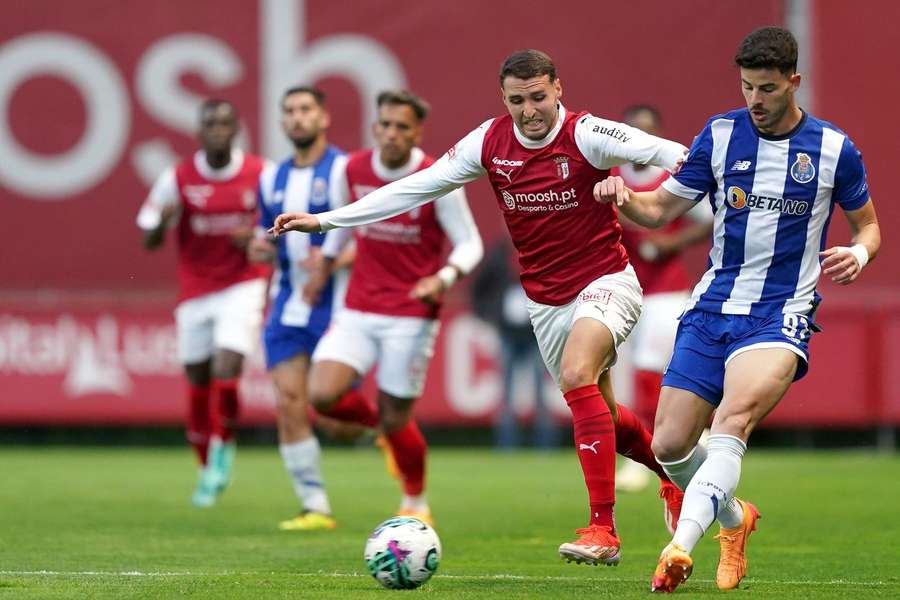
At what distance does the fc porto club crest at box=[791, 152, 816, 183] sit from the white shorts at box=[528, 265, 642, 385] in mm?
1270

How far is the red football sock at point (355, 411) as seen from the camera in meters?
10.7

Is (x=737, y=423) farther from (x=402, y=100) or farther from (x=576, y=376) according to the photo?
(x=402, y=100)

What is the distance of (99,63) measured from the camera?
60.2 ft

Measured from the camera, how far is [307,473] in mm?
10414

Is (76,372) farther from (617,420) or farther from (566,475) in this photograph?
(617,420)

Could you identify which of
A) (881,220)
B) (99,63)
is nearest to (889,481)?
(881,220)

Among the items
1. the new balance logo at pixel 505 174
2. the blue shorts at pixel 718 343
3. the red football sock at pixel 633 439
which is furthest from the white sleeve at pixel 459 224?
the blue shorts at pixel 718 343

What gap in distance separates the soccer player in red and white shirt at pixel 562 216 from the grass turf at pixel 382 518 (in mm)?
850

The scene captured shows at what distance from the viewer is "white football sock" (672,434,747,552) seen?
21.8 feet

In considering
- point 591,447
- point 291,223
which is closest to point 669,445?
point 591,447

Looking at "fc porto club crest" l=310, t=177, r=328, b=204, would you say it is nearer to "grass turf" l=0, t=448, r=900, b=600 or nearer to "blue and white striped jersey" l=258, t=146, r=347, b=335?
"blue and white striped jersey" l=258, t=146, r=347, b=335

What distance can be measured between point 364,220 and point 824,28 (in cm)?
1090

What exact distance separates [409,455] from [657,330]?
2933mm

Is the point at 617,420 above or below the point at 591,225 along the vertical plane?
below
